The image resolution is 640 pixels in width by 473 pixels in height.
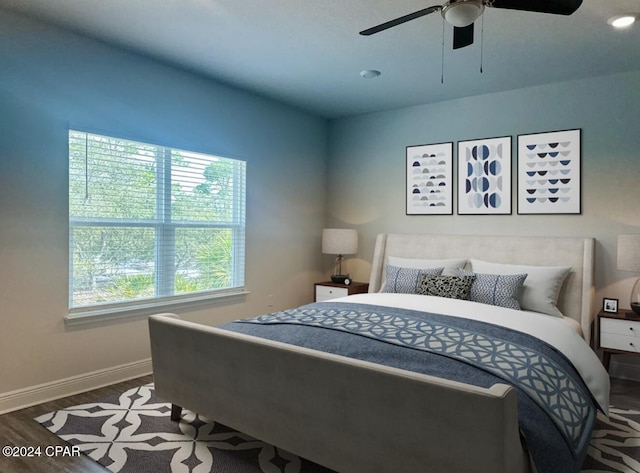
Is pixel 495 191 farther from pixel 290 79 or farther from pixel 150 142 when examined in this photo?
pixel 150 142

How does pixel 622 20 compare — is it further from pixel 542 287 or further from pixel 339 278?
pixel 339 278

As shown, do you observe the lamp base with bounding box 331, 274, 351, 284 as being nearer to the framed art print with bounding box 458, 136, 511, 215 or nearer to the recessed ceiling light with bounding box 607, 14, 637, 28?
the framed art print with bounding box 458, 136, 511, 215

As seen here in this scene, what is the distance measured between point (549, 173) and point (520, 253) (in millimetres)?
784

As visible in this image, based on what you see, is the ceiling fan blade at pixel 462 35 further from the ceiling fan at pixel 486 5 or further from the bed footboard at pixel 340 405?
the bed footboard at pixel 340 405

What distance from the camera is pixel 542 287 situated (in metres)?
3.62

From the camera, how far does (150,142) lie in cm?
364

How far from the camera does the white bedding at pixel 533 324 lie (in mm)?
2615

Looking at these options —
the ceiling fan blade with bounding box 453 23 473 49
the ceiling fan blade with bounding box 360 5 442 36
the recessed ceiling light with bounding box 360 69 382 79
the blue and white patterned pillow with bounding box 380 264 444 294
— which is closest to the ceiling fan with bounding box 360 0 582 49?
the ceiling fan blade with bounding box 360 5 442 36

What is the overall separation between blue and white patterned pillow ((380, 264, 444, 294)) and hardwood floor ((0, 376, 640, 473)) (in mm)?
1662

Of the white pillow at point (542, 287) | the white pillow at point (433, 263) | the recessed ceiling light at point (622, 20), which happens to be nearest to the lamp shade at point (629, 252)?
the white pillow at point (542, 287)

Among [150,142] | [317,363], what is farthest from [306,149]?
[317,363]

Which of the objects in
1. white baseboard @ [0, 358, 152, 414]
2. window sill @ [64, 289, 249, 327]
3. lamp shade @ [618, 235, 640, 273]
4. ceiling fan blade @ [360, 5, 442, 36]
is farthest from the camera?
lamp shade @ [618, 235, 640, 273]

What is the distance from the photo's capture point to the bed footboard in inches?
62.6

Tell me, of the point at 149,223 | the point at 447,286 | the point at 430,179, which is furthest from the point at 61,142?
the point at 430,179
